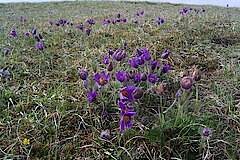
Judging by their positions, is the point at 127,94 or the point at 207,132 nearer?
the point at 207,132

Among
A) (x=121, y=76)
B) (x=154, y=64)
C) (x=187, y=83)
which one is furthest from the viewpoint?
(x=154, y=64)

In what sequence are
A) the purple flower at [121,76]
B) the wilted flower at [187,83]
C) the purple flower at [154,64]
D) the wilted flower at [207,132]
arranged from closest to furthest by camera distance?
the wilted flower at [207,132], the wilted flower at [187,83], the purple flower at [121,76], the purple flower at [154,64]

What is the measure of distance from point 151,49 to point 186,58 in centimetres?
50

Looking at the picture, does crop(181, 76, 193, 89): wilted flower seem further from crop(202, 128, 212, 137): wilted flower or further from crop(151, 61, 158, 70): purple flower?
crop(151, 61, 158, 70): purple flower

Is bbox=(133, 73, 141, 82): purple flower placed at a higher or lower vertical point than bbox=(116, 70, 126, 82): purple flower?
lower

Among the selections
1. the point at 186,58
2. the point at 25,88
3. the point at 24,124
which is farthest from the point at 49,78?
the point at 186,58

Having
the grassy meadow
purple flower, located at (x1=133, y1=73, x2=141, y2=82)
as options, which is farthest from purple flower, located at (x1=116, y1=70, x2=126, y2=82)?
purple flower, located at (x1=133, y1=73, x2=141, y2=82)

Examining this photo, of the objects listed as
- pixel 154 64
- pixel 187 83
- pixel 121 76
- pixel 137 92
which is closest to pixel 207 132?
pixel 187 83

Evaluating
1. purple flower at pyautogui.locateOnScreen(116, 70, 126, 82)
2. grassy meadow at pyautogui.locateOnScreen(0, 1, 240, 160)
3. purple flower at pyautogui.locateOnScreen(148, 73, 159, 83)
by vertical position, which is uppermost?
purple flower at pyautogui.locateOnScreen(116, 70, 126, 82)

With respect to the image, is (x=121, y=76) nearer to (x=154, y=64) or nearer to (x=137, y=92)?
(x=137, y=92)

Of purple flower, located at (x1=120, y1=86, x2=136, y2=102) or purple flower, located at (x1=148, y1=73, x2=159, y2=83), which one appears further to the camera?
purple flower, located at (x1=148, y1=73, x2=159, y2=83)

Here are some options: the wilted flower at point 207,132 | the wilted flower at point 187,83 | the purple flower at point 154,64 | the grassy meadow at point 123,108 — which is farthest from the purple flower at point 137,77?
the wilted flower at point 207,132

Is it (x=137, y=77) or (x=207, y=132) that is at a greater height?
(x=137, y=77)

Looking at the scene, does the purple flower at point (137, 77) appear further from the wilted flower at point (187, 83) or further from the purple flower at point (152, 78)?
the wilted flower at point (187, 83)
